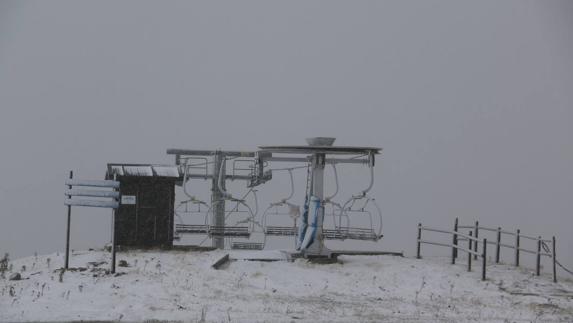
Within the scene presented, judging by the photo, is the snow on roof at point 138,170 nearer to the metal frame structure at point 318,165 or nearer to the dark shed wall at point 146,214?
the dark shed wall at point 146,214

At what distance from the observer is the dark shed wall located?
23.4 meters

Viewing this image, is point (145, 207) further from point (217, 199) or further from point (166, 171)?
point (217, 199)

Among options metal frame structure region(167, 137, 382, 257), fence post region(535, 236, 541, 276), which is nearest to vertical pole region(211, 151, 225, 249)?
metal frame structure region(167, 137, 382, 257)

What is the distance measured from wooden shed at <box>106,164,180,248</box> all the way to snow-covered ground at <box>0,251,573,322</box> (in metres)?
1.18

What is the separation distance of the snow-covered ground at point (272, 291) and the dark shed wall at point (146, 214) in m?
1.17

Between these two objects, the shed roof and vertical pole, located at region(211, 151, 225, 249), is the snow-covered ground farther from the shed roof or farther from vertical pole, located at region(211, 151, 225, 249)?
vertical pole, located at region(211, 151, 225, 249)

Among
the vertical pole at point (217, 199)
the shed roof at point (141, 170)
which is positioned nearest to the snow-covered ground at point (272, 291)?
the shed roof at point (141, 170)

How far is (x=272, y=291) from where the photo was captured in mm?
17578

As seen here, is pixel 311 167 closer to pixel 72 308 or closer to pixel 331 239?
pixel 331 239

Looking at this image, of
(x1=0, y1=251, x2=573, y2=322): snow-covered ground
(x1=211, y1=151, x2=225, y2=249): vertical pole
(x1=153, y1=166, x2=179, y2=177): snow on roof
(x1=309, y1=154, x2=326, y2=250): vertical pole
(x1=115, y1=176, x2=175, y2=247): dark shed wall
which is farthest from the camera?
(x1=211, y1=151, x2=225, y2=249): vertical pole

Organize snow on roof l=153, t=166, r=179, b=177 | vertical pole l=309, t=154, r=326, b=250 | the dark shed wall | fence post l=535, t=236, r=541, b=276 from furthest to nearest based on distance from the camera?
1. snow on roof l=153, t=166, r=179, b=177
2. the dark shed wall
3. vertical pole l=309, t=154, r=326, b=250
4. fence post l=535, t=236, r=541, b=276

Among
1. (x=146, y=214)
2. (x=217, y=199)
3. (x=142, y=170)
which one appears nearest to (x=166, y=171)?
(x=142, y=170)

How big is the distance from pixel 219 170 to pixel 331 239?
4.84 m

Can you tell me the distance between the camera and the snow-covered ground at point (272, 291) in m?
14.9
